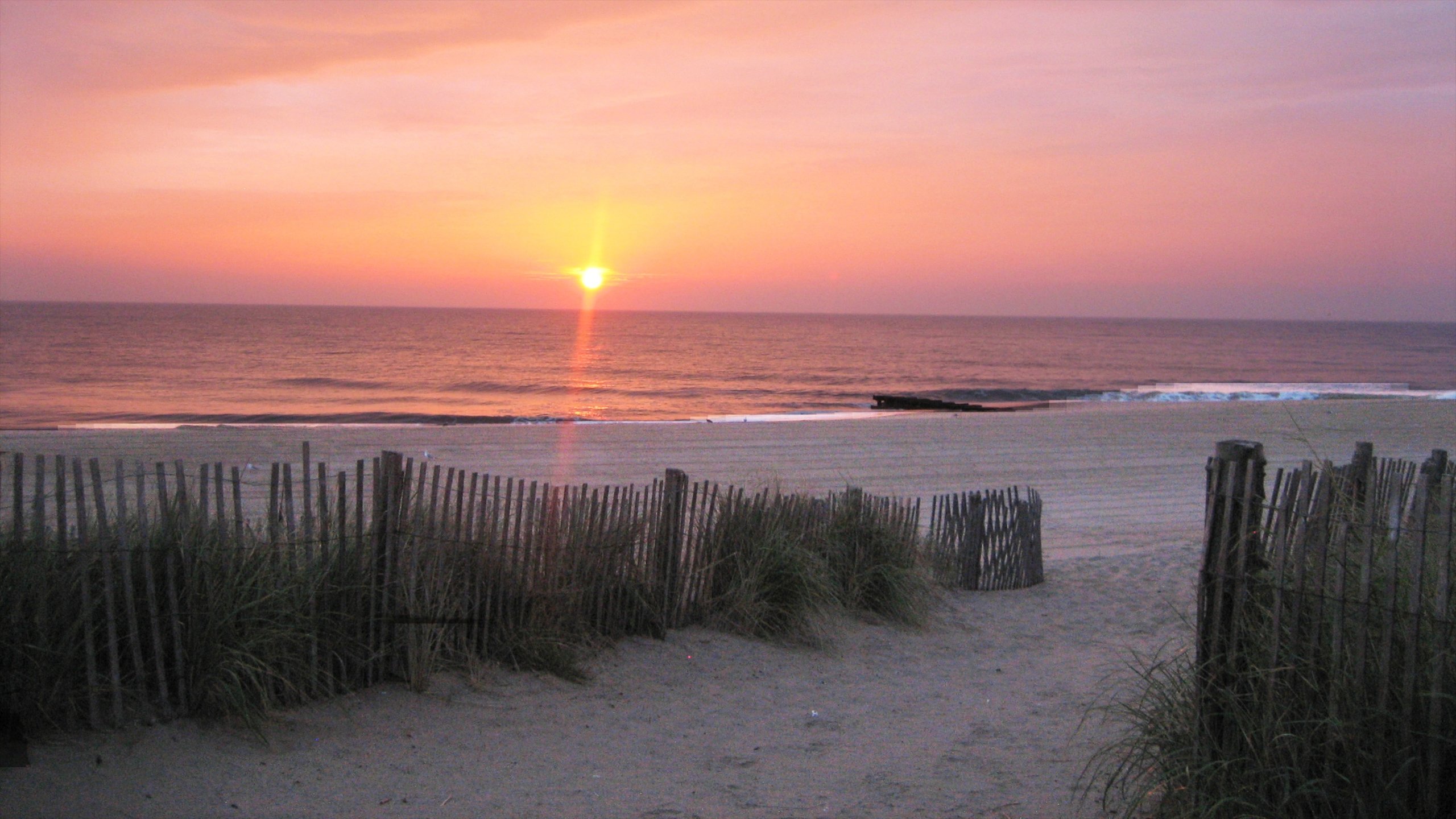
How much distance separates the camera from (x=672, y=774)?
5.30m

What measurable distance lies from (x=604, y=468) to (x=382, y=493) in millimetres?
13059

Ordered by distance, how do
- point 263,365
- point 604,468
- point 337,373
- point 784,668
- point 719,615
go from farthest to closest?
point 263,365 < point 337,373 < point 604,468 < point 719,615 < point 784,668

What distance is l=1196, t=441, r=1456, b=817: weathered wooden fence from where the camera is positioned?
3.58m

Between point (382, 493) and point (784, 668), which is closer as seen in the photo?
point (382, 493)

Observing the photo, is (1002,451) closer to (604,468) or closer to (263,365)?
(604,468)

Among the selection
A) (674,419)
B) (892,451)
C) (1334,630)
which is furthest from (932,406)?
(1334,630)

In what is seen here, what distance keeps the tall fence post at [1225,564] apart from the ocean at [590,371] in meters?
28.5

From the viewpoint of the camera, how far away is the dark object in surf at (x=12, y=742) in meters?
4.60

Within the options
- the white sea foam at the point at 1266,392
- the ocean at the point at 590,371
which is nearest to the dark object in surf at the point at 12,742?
the ocean at the point at 590,371

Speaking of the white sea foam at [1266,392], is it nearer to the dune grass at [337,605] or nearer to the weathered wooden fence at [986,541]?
the weathered wooden fence at [986,541]

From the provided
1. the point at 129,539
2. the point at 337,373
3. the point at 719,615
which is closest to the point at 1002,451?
the point at 719,615

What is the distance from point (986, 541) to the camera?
32.8ft

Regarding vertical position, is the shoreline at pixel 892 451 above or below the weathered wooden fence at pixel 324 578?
below

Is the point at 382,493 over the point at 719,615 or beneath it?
over
